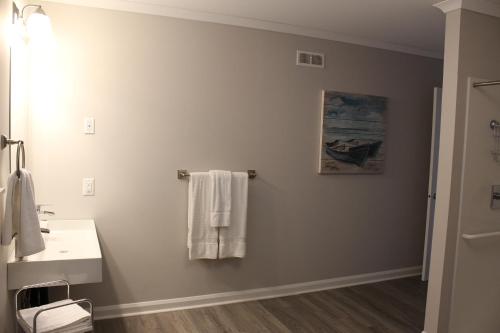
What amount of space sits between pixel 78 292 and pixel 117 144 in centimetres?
108

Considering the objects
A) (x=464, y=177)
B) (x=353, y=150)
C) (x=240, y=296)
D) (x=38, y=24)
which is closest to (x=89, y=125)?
(x=38, y=24)

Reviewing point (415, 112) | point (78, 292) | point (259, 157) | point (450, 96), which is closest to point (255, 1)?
point (259, 157)

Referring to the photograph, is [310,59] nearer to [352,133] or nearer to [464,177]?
[352,133]

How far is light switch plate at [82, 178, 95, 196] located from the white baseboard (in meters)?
0.84

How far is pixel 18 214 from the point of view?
195 cm

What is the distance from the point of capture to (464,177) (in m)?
2.69

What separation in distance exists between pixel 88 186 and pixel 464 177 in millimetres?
2548

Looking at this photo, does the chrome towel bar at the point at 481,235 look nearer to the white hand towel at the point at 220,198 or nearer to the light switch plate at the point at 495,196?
the light switch plate at the point at 495,196

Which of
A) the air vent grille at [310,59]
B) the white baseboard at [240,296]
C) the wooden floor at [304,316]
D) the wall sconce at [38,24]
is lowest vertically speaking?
the wooden floor at [304,316]

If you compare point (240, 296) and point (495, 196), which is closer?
point (495, 196)

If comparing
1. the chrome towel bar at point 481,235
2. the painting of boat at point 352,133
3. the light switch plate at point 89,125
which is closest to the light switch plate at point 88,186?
the light switch plate at point 89,125

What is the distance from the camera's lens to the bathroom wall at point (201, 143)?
2.82 metres

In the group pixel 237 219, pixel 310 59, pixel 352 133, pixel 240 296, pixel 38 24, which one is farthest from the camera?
pixel 352 133

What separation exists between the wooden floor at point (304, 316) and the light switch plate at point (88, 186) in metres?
0.93
